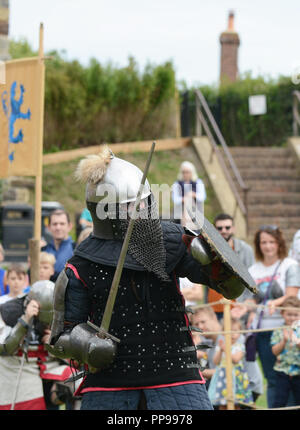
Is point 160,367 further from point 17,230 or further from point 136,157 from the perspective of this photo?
point 136,157

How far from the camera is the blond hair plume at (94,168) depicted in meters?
3.61

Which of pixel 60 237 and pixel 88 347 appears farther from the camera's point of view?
pixel 60 237

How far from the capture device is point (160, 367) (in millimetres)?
3410

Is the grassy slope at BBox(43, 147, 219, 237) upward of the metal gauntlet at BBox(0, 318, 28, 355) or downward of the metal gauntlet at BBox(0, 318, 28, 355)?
upward

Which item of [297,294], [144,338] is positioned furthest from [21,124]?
[144,338]

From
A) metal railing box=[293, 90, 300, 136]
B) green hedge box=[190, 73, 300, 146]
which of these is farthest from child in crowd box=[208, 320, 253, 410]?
green hedge box=[190, 73, 300, 146]

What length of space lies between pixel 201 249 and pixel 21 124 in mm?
3035

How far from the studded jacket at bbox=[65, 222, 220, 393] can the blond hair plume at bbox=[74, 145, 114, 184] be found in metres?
0.31

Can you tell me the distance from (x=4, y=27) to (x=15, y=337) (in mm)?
6670

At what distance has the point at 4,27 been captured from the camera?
10.8 m

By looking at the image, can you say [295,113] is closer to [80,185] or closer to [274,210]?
[274,210]

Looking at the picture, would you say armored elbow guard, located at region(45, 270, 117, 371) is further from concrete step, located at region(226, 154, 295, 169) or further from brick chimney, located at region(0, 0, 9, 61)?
concrete step, located at region(226, 154, 295, 169)

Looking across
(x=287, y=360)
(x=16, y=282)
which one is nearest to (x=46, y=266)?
(x=16, y=282)

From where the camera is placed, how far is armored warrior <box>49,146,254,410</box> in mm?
3389
